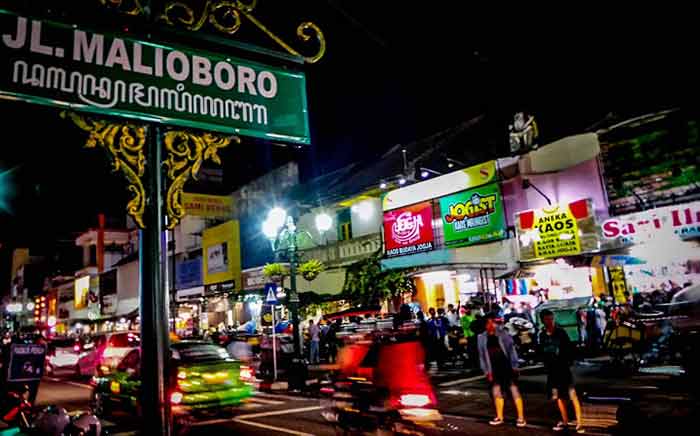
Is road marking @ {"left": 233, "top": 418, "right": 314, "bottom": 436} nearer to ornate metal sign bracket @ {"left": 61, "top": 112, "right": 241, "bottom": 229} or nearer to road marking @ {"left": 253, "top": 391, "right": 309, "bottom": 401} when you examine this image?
road marking @ {"left": 253, "top": 391, "right": 309, "bottom": 401}

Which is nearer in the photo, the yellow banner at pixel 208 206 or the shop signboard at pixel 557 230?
the shop signboard at pixel 557 230

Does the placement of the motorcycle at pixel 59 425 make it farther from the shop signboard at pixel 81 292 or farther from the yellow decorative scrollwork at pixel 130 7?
the shop signboard at pixel 81 292

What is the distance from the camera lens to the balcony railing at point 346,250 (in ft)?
81.9

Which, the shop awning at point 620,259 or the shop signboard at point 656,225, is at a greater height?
the shop signboard at point 656,225

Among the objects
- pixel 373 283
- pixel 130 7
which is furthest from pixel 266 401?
pixel 130 7

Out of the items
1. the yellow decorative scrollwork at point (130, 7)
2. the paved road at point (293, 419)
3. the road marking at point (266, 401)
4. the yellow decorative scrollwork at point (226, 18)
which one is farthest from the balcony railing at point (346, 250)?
the yellow decorative scrollwork at point (130, 7)

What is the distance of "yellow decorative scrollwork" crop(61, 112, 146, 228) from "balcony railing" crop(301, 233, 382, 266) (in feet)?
69.1

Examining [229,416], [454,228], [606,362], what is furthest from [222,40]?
[454,228]

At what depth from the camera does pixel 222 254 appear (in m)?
33.8

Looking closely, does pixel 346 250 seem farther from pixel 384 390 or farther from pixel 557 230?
pixel 384 390

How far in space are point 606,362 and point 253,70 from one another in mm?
15152

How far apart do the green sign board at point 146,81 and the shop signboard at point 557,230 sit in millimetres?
14887

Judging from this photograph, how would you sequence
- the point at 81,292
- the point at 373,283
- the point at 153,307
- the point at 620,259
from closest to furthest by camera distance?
the point at 153,307 < the point at 620,259 < the point at 373,283 < the point at 81,292

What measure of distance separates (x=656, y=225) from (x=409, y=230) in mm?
9231
